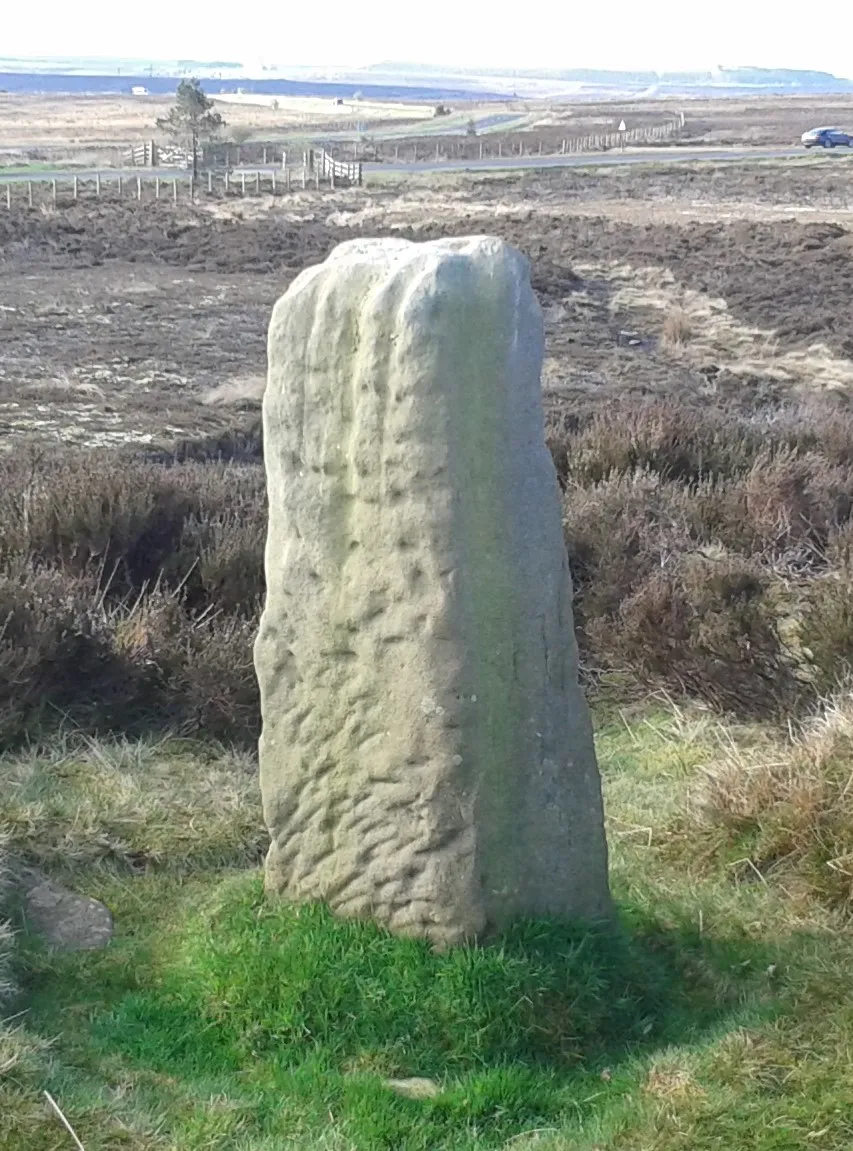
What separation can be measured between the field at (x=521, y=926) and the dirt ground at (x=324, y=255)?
398 centimetres

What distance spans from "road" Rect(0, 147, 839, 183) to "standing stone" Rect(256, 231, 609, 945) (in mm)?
45921

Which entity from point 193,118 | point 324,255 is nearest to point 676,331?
point 324,255

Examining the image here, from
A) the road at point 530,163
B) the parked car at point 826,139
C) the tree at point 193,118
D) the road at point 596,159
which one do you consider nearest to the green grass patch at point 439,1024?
the tree at point 193,118

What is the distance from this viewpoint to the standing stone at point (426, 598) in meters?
3.46

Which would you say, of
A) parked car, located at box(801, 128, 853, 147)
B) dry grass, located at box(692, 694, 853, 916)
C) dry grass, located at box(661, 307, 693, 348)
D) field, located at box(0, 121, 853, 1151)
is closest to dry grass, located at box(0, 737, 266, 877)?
field, located at box(0, 121, 853, 1151)

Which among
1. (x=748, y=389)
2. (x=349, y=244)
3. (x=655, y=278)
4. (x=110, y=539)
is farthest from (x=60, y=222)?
(x=349, y=244)

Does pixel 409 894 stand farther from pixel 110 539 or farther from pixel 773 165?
pixel 773 165

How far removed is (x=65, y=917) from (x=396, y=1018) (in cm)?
120

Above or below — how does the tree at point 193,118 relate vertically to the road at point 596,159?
above

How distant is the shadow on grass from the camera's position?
3.33m

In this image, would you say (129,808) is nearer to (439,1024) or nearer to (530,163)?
(439,1024)

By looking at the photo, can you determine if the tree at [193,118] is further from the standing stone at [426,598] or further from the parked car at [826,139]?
the standing stone at [426,598]

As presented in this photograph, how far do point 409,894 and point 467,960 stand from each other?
24cm

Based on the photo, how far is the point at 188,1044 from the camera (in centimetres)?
360
